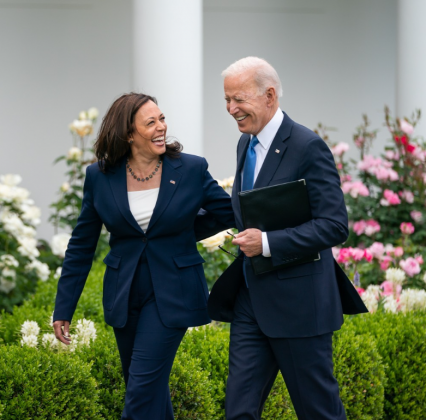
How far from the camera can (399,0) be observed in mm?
6992

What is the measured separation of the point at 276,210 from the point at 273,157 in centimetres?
21

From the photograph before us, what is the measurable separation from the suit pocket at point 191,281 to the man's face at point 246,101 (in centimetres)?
61

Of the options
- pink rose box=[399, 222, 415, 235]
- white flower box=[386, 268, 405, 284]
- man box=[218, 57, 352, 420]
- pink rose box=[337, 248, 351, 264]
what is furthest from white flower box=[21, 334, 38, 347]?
pink rose box=[399, 222, 415, 235]

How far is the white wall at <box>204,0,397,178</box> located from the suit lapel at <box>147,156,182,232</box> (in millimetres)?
5110

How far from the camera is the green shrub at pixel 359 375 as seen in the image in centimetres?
398

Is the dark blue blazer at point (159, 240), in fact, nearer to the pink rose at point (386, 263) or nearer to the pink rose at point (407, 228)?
the pink rose at point (386, 263)

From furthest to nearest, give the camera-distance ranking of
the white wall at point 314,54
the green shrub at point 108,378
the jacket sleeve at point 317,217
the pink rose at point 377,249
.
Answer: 1. the white wall at point 314,54
2. the pink rose at point 377,249
3. the green shrub at point 108,378
4. the jacket sleeve at point 317,217

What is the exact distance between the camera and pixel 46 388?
3246mm

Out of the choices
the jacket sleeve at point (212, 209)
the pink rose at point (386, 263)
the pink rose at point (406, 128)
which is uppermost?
the pink rose at point (406, 128)

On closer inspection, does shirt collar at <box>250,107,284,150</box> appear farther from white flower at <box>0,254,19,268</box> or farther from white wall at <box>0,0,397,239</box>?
white wall at <box>0,0,397,239</box>

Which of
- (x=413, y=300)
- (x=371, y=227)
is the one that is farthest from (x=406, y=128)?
(x=413, y=300)

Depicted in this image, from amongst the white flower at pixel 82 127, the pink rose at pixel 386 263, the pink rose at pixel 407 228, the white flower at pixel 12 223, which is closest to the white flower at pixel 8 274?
the white flower at pixel 12 223

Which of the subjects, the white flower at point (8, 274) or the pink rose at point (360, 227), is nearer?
the white flower at point (8, 274)

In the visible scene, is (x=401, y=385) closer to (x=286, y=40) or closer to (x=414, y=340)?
(x=414, y=340)
